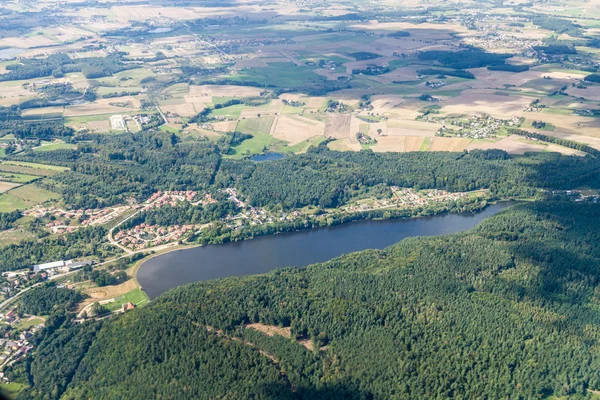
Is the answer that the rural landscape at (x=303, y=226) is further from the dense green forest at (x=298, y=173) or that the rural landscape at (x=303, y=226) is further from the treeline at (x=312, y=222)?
the dense green forest at (x=298, y=173)

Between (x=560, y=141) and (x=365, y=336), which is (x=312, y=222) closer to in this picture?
(x=365, y=336)

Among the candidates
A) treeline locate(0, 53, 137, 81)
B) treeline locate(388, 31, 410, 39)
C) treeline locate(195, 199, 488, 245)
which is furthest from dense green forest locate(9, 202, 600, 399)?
treeline locate(388, 31, 410, 39)

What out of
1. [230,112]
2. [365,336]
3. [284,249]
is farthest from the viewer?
[230,112]

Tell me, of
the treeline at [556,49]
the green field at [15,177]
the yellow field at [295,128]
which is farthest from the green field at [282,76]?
the green field at [15,177]

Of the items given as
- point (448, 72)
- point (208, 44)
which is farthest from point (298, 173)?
point (208, 44)

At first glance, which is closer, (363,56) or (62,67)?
(62,67)

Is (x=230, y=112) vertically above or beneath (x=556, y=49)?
beneath

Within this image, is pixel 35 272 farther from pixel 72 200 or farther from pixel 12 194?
pixel 12 194
